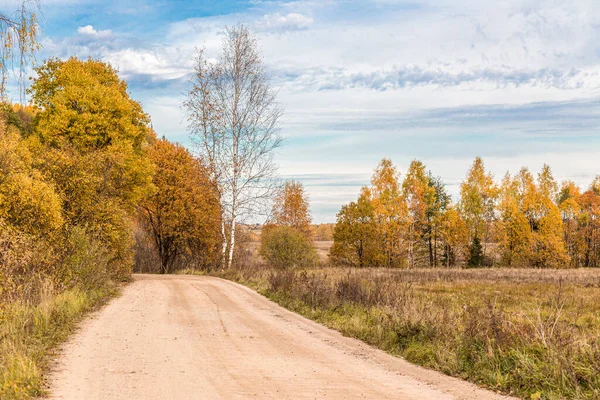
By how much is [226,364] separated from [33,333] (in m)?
4.60

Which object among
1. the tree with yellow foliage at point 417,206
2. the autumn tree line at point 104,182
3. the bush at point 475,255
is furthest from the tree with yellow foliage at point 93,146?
the bush at point 475,255

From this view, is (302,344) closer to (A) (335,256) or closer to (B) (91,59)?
(B) (91,59)

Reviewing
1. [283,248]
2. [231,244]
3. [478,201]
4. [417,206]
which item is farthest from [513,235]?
[231,244]

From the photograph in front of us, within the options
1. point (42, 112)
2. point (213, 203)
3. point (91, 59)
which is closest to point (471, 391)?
point (42, 112)

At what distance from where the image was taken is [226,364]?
8.80 m

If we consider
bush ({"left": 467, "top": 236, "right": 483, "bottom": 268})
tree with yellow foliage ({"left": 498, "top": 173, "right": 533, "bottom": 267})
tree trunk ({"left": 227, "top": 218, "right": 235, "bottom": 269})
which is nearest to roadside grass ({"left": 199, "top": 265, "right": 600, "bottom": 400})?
tree trunk ({"left": 227, "top": 218, "right": 235, "bottom": 269})

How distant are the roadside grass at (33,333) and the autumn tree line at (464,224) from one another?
37375 millimetres

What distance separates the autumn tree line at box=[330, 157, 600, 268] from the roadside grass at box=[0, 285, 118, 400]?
3738cm

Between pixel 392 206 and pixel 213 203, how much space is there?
20474 mm

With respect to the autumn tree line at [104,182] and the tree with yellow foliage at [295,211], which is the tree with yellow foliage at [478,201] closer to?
the tree with yellow foliage at [295,211]

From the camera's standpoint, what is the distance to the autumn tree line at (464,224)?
51125mm

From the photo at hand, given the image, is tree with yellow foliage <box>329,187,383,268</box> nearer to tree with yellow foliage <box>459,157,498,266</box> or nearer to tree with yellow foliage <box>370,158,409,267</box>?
tree with yellow foliage <box>370,158,409,267</box>

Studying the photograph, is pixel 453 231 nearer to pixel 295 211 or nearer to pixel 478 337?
pixel 295 211

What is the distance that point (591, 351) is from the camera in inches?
304
